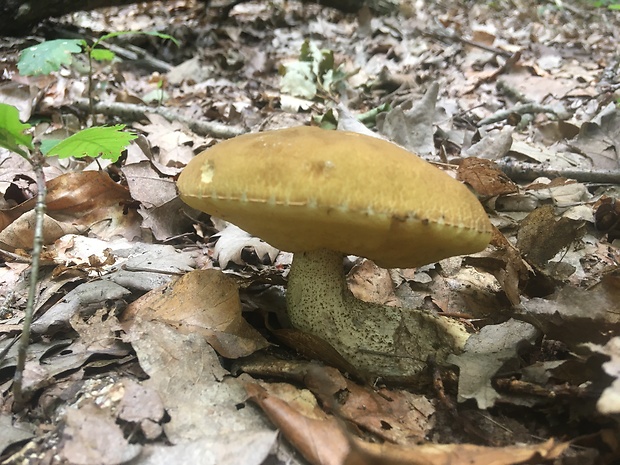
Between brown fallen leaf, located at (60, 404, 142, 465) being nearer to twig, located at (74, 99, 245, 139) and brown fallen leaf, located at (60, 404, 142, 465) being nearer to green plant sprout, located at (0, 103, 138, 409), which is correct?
green plant sprout, located at (0, 103, 138, 409)

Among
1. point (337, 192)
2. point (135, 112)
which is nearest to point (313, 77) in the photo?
point (135, 112)

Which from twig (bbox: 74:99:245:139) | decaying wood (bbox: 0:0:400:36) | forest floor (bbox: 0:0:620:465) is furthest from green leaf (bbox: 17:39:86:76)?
decaying wood (bbox: 0:0:400:36)

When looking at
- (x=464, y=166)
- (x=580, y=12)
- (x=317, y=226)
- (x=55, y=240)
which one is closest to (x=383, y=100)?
(x=464, y=166)

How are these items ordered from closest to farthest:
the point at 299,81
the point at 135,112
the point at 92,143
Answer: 1. the point at 92,143
2. the point at 135,112
3. the point at 299,81

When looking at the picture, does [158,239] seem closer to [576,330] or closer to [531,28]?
[576,330]

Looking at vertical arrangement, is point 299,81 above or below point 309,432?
below

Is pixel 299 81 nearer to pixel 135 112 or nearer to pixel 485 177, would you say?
pixel 135 112

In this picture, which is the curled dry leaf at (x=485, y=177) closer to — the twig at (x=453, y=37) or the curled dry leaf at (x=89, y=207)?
the curled dry leaf at (x=89, y=207)

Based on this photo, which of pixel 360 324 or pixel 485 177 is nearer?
pixel 360 324
